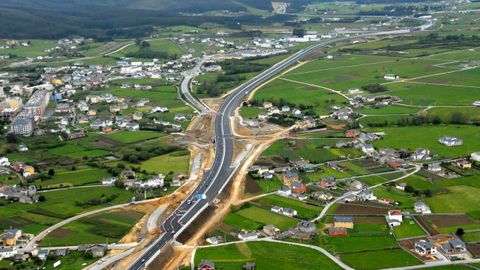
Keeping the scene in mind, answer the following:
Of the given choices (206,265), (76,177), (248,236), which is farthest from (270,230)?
(76,177)

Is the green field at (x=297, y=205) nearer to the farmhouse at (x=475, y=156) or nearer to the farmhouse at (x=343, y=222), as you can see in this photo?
the farmhouse at (x=343, y=222)

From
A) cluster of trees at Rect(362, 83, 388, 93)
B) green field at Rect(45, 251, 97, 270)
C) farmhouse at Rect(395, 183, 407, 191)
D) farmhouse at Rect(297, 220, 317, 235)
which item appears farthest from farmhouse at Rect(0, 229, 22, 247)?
cluster of trees at Rect(362, 83, 388, 93)

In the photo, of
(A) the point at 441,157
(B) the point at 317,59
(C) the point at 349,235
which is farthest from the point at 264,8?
(C) the point at 349,235

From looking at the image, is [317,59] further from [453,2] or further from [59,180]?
[453,2]

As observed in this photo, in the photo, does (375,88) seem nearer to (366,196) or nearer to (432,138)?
(432,138)

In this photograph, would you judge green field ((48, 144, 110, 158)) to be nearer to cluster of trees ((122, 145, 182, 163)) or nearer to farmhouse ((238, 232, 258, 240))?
cluster of trees ((122, 145, 182, 163))

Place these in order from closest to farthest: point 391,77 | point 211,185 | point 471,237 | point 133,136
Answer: point 471,237 → point 211,185 → point 133,136 → point 391,77
